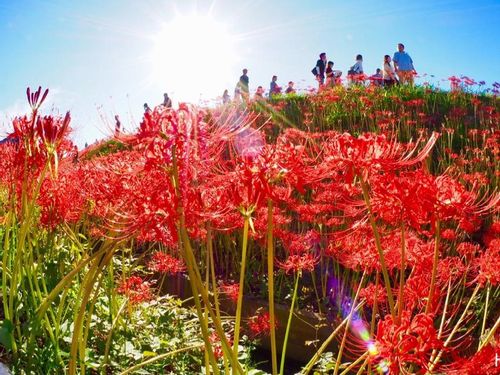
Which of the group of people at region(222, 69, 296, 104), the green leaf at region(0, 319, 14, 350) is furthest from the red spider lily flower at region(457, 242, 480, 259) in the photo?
the group of people at region(222, 69, 296, 104)

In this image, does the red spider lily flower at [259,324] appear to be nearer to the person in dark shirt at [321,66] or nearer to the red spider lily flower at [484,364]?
the red spider lily flower at [484,364]

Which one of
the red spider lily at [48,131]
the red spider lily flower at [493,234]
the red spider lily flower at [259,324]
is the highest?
the red spider lily at [48,131]

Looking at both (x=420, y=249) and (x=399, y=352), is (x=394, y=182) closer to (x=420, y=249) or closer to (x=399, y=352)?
(x=399, y=352)

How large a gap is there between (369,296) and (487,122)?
21.8 ft

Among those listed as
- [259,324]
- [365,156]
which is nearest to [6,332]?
[365,156]

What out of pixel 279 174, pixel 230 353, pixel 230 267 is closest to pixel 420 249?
pixel 279 174

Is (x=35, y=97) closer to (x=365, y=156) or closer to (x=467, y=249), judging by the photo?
(x=365, y=156)

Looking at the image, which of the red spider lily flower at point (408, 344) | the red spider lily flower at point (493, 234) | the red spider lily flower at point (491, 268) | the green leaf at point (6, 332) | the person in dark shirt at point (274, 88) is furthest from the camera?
the person in dark shirt at point (274, 88)

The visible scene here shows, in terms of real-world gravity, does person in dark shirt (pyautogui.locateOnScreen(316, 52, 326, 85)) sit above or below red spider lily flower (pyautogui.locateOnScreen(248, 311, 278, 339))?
above

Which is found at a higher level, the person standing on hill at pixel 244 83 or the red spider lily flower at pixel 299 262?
the person standing on hill at pixel 244 83

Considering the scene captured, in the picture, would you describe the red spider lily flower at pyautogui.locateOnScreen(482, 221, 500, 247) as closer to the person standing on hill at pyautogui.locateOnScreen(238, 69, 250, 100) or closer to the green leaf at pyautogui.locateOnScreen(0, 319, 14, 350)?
the green leaf at pyautogui.locateOnScreen(0, 319, 14, 350)

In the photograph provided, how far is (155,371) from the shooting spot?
8.50 feet

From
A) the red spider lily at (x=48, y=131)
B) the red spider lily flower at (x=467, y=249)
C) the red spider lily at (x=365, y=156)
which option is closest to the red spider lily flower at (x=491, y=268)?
the red spider lily flower at (x=467, y=249)

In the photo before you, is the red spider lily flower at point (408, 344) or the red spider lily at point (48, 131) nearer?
the red spider lily flower at point (408, 344)
